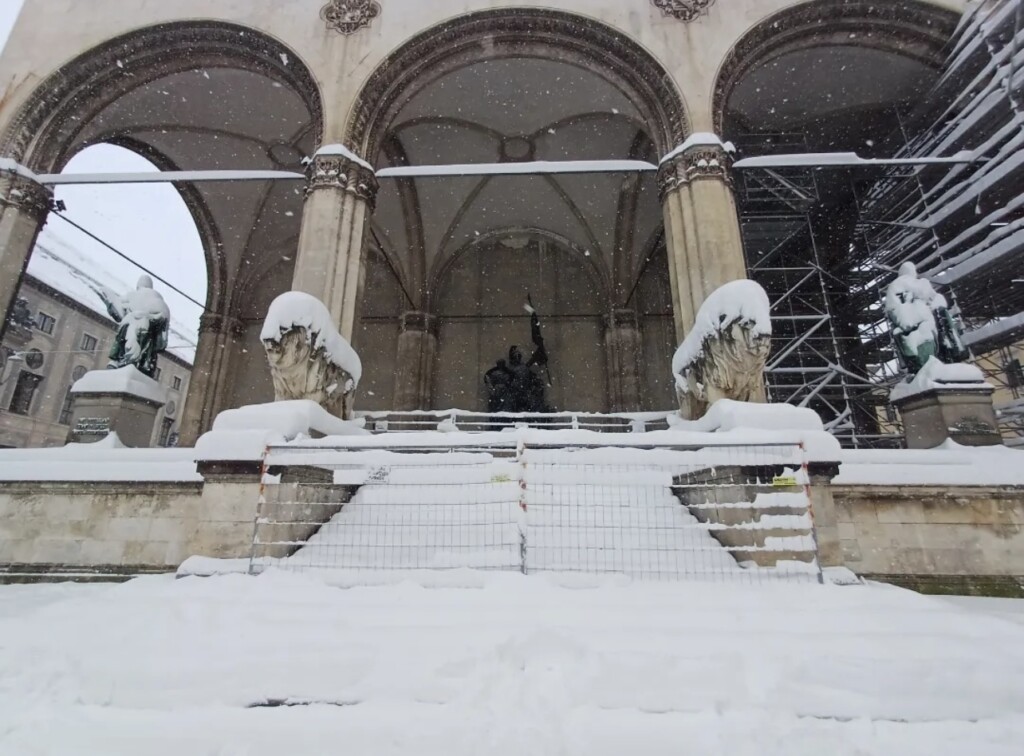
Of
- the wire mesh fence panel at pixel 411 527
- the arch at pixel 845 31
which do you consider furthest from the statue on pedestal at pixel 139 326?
the arch at pixel 845 31

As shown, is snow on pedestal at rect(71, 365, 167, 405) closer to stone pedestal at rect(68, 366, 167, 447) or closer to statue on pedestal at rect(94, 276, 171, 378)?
stone pedestal at rect(68, 366, 167, 447)

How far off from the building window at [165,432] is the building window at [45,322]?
8.00m

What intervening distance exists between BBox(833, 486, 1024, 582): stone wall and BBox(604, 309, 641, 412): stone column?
8.15 metres

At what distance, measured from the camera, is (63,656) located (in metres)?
2.10

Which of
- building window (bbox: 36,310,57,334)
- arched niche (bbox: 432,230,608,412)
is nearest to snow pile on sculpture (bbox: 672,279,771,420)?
arched niche (bbox: 432,230,608,412)

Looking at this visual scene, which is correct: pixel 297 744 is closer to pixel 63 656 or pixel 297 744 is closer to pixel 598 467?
pixel 63 656

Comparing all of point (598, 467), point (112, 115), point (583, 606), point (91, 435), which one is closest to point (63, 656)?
point (583, 606)

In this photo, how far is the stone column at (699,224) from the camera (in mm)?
7137

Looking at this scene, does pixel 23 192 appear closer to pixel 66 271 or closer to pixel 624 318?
pixel 624 318

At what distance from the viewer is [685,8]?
26.9ft

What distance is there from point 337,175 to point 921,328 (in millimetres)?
8062

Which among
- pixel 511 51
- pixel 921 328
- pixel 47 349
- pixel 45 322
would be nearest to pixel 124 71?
pixel 511 51

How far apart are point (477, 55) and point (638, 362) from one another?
793 cm

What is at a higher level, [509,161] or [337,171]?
[509,161]
